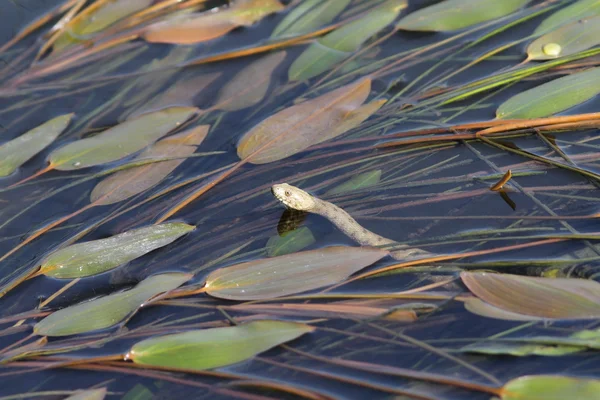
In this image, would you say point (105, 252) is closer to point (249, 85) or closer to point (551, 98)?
point (249, 85)

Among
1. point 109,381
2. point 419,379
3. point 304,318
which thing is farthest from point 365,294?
point 109,381

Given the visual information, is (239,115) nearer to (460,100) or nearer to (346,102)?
(346,102)

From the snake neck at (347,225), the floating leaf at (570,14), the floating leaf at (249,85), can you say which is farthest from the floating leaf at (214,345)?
the floating leaf at (570,14)

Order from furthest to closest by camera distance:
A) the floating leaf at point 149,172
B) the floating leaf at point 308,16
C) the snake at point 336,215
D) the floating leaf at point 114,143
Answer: the floating leaf at point 308,16 → the floating leaf at point 114,143 → the floating leaf at point 149,172 → the snake at point 336,215

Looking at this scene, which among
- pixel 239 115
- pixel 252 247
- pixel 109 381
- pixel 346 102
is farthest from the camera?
pixel 239 115

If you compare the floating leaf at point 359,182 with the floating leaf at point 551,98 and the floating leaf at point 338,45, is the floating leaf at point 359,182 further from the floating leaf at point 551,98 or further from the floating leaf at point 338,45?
the floating leaf at point 338,45
